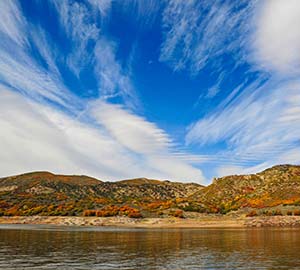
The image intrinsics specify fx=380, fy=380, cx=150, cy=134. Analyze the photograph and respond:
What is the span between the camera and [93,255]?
122 feet

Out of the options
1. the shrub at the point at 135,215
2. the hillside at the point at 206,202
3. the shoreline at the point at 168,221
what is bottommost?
the shoreline at the point at 168,221

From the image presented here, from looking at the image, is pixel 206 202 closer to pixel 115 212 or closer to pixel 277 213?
pixel 115 212

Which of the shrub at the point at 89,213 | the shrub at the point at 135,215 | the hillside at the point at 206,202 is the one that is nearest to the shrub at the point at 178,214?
the hillside at the point at 206,202

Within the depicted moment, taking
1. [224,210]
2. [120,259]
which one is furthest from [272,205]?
[120,259]

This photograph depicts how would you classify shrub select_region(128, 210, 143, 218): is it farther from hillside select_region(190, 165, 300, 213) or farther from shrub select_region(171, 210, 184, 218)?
hillside select_region(190, 165, 300, 213)

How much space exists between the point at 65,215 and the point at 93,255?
96.1 metres

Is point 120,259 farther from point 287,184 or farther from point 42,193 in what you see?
point 42,193

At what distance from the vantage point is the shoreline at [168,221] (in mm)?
103750

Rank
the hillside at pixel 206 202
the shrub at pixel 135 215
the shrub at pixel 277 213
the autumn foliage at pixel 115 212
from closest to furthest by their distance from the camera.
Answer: the shrub at pixel 277 213
the shrub at pixel 135 215
the autumn foliage at pixel 115 212
the hillside at pixel 206 202

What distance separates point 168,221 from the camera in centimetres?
11200

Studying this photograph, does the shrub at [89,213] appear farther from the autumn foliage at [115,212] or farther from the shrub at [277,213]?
the shrub at [277,213]

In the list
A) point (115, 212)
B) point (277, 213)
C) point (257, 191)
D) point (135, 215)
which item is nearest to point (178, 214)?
point (135, 215)

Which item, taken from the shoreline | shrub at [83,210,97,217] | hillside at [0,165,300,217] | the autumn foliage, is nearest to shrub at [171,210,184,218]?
hillside at [0,165,300,217]

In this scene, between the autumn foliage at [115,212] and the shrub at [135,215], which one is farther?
the autumn foliage at [115,212]
